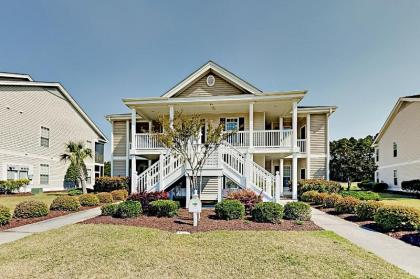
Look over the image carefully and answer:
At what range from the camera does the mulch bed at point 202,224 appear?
8.26 metres

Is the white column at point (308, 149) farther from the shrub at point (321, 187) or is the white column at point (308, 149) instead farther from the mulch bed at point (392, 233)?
the mulch bed at point (392, 233)

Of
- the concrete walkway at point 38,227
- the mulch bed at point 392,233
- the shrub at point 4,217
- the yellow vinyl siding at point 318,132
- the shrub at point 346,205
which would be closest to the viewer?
the mulch bed at point 392,233

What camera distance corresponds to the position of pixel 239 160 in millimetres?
12734

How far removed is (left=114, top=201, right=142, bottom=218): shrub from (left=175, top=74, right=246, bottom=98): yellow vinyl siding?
31.8ft

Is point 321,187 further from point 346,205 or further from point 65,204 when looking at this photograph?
point 65,204

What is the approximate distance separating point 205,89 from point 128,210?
10.5 m

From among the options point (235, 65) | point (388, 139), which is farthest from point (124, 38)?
point (388, 139)

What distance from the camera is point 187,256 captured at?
560cm

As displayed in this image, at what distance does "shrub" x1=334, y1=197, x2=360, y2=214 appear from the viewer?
11148 mm

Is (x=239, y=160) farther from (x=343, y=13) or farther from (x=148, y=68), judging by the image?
(x=148, y=68)

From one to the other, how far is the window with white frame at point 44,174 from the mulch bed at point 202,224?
53.6 feet

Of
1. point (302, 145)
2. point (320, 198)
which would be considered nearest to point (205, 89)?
point (302, 145)

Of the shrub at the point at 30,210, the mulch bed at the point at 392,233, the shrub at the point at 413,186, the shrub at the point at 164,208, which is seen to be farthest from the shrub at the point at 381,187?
the shrub at the point at 30,210

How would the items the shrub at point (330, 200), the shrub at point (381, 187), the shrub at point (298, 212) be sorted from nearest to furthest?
the shrub at point (298, 212) → the shrub at point (330, 200) → the shrub at point (381, 187)
